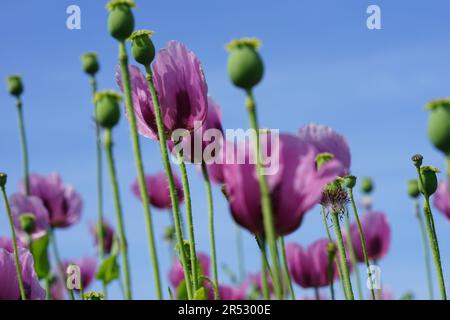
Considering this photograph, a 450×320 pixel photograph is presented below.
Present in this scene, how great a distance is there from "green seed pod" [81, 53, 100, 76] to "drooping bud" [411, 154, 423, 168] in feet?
3.82

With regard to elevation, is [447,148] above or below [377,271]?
above

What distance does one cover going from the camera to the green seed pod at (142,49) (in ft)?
3.21

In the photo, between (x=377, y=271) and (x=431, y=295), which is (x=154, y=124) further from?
(x=431, y=295)

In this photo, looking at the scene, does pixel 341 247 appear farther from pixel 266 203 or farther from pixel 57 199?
pixel 57 199

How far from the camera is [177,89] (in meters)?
1.03

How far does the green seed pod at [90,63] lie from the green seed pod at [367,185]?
105 centimetres

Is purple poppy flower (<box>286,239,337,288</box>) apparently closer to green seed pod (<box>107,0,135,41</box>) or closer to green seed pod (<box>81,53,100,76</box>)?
green seed pod (<box>81,53,100,76</box>)

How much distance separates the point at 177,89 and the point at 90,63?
1074 millimetres

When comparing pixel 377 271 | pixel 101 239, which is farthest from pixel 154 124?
pixel 101 239

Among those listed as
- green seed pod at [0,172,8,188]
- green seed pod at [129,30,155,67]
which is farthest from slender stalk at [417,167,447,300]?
green seed pod at [0,172,8,188]

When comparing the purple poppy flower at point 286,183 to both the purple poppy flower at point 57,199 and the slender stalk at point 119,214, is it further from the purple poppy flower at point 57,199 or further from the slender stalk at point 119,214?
the purple poppy flower at point 57,199

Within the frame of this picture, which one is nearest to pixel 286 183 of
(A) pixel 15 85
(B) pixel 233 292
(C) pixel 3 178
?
(C) pixel 3 178
